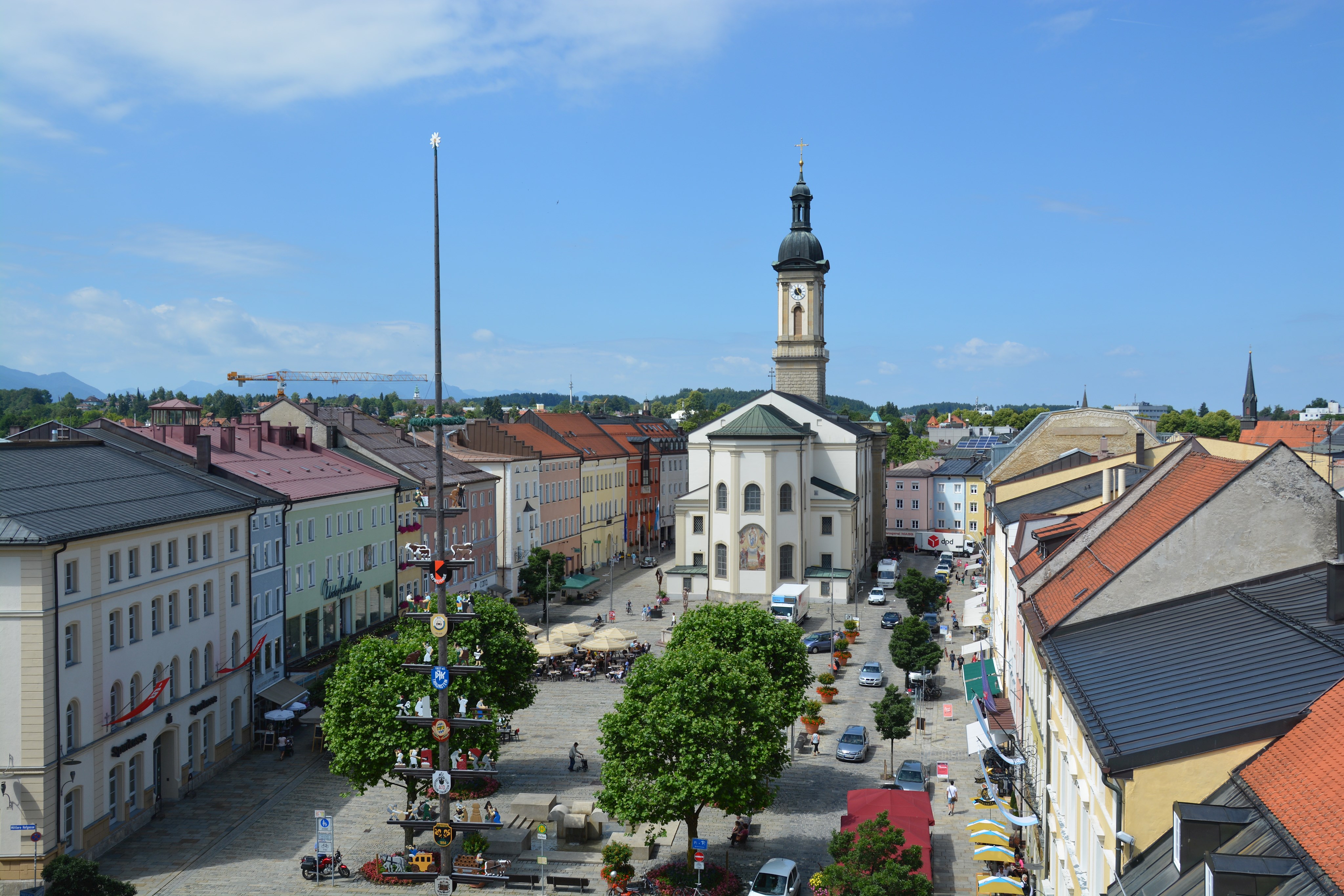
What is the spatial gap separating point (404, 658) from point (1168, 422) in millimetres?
191661

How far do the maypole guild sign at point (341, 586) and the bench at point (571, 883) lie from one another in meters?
27.0

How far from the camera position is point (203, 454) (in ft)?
156

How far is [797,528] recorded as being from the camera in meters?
82.0

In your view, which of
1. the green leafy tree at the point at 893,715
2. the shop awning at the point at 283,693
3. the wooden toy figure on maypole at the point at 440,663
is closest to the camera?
the wooden toy figure on maypole at the point at 440,663

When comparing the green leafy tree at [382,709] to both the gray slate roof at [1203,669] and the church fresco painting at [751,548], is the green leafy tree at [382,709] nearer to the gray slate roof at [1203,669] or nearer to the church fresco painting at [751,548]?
the gray slate roof at [1203,669]

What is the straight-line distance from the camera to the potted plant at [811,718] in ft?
127

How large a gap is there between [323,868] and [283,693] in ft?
55.5

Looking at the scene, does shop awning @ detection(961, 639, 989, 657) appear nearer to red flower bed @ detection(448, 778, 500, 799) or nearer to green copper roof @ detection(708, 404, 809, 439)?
red flower bed @ detection(448, 778, 500, 799)

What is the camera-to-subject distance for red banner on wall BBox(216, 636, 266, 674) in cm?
4378

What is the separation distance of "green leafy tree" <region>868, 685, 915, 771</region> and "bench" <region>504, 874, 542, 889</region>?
51.2 ft

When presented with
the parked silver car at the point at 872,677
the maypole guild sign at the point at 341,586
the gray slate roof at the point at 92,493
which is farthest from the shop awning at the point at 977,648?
the gray slate roof at the point at 92,493

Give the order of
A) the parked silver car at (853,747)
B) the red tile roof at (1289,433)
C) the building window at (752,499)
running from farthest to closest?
the building window at (752,499)
the red tile roof at (1289,433)
the parked silver car at (853,747)

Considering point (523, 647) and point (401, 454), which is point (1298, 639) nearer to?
point (523, 647)

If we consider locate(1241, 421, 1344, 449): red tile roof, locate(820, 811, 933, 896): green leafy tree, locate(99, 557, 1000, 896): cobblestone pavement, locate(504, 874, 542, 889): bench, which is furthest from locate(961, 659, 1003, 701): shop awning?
locate(1241, 421, 1344, 449): red tile roof
